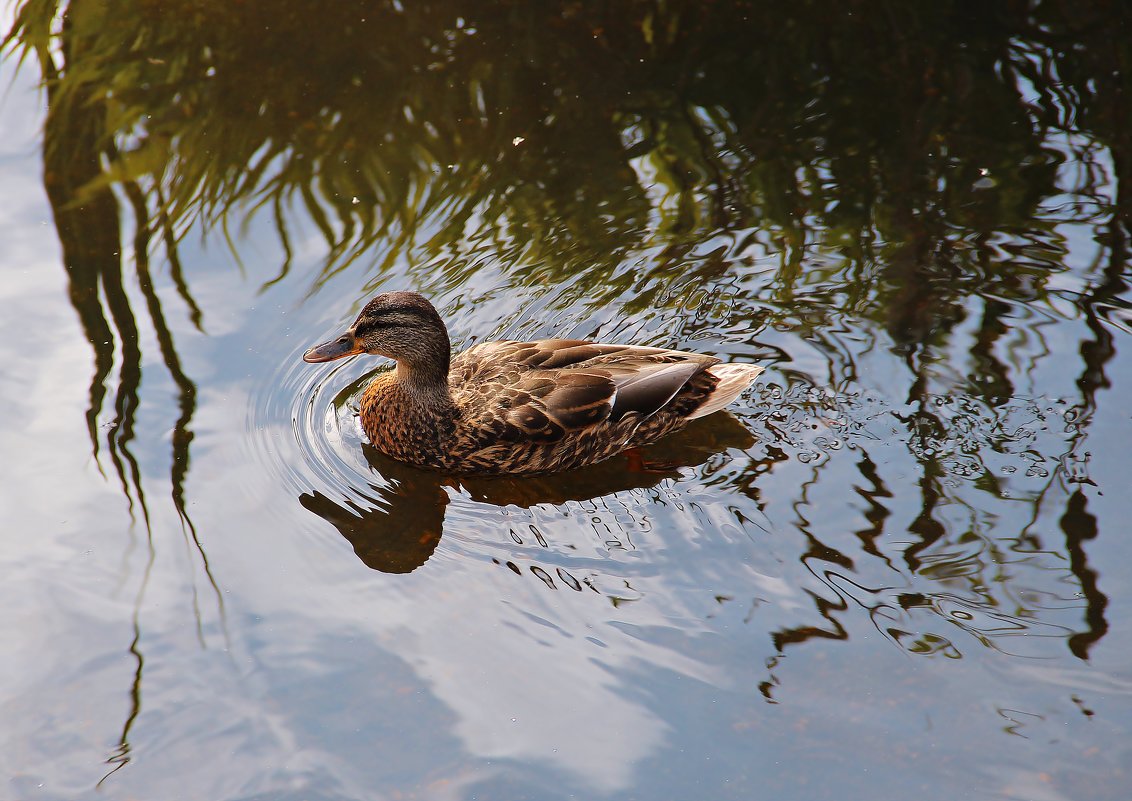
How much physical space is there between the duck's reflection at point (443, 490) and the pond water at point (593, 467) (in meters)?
0.03

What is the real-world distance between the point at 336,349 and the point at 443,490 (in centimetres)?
90

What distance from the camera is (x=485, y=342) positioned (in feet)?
20.7

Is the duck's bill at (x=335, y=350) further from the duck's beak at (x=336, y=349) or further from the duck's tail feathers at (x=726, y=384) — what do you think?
the duck's tail feathers at (x=726, y=384)

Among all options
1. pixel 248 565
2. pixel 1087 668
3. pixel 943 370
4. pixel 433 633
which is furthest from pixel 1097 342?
pixel 248 565

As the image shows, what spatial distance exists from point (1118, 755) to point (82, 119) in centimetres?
710

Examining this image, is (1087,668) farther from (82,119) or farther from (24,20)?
(24,20)

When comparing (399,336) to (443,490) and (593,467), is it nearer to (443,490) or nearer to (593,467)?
(443,490)

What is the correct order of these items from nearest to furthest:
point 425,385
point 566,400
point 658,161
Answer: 1. point 566,400
2. point 425,385
3. point 658,161

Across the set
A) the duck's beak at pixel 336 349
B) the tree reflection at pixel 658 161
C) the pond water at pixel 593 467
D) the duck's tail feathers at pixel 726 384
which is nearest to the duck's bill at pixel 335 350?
the duck's beak at pixel 336 349

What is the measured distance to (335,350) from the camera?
18.9 feet

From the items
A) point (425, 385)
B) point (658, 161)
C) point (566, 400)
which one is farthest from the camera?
point (658, 161)

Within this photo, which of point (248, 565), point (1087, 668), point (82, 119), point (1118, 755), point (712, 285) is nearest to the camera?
point (1118, 755)

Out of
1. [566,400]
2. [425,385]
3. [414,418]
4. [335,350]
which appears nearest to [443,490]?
[414,418]

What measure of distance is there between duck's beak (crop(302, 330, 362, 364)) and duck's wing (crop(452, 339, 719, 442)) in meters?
0.56
